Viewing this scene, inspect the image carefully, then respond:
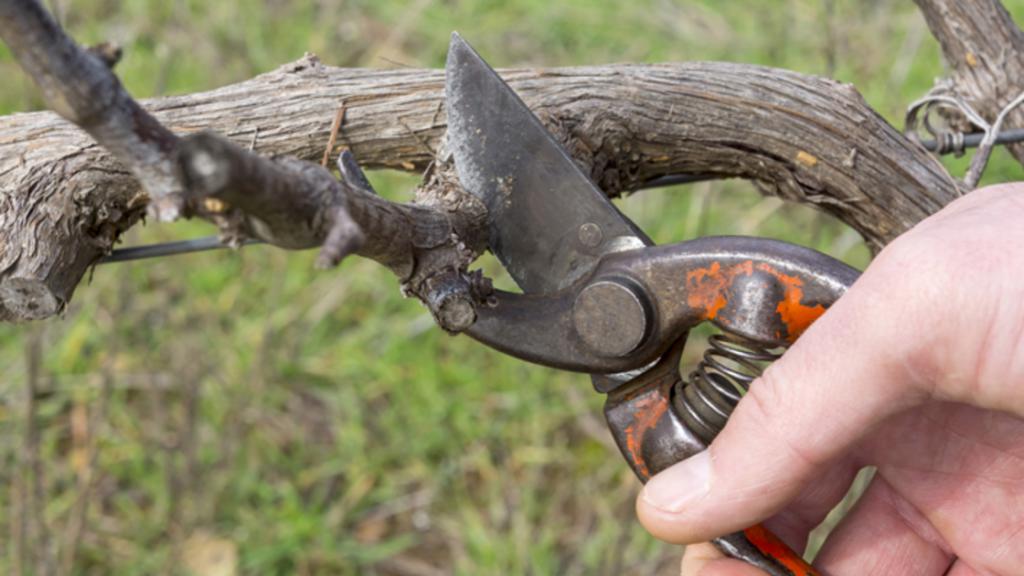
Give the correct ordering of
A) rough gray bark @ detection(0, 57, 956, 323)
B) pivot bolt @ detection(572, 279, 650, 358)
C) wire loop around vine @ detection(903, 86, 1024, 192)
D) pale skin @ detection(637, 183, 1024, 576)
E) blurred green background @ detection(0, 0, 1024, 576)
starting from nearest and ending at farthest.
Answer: pale skin @ detection(637, 183, 1024, 576)
pivot bolt @ detection(572, 279, 650, 358)
rough gray bark @ detection(0, 57, 956, 323)
wire loop around vine @ detection(903, 86, 1024, 192)
blurred green background @ detection(0, 0, 1024, 576)

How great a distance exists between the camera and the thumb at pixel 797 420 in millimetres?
1260

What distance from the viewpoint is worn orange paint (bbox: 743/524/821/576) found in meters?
1.54

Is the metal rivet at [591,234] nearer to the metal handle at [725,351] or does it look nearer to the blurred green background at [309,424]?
the metal handle at [725,351]

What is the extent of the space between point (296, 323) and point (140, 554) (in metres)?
0.83

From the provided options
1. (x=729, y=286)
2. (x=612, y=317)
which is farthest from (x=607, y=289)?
(x=729, y=286)

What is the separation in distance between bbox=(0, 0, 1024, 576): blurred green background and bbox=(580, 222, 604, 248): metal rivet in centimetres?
124

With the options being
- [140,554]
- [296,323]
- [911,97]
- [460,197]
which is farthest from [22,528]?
[911,97]

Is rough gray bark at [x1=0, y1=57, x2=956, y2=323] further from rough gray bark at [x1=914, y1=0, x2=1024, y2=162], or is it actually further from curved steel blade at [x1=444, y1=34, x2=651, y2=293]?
rough gray bark at [x1=914, y1=0, x2=1024, y2=162]

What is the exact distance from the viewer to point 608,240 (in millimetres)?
1440

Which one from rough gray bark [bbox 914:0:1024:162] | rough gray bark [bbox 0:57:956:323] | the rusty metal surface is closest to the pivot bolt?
the rusty metal surface

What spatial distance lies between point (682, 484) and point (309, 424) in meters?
1.98

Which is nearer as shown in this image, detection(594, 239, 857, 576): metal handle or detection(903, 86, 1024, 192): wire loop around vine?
detection(594, 239, 857, 576): metal handle

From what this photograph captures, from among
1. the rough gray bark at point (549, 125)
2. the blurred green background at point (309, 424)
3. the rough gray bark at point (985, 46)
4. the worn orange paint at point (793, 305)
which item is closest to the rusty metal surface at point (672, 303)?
the worn orange paint at point (793, 305)

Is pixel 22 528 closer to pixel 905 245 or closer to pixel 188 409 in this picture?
pixel 188 409
